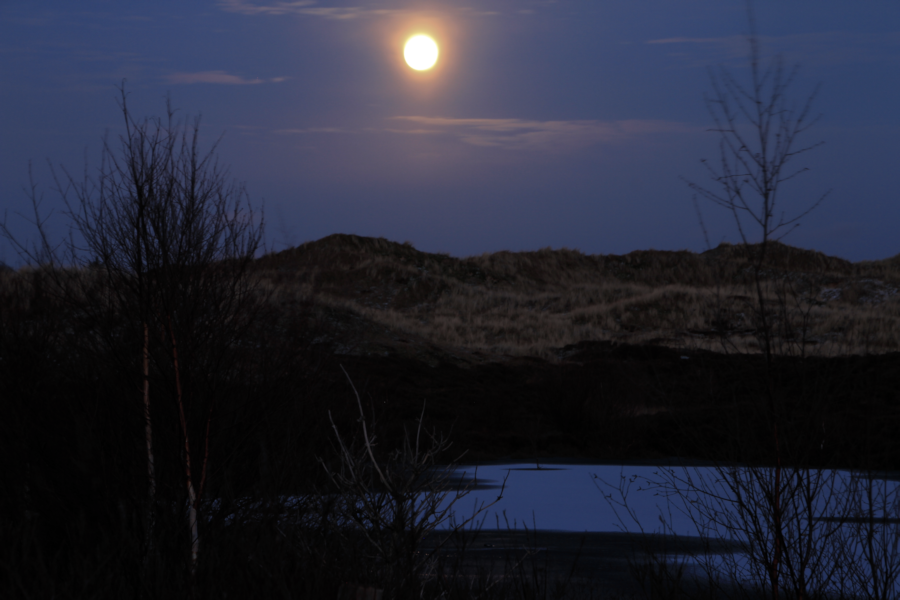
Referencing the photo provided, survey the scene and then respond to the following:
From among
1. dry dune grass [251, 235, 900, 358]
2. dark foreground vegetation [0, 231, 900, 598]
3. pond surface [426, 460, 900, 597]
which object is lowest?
pond surface [426, 460, 900, 597]

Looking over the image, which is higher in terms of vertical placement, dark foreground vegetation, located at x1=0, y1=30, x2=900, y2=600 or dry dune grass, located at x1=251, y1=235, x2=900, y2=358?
dry dune grass, located at x1=251, y1=235, x2=900, y2=358

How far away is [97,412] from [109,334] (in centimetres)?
76

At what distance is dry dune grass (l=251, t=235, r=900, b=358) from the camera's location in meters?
27.6

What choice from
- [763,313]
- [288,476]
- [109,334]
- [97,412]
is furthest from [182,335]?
[763,313]

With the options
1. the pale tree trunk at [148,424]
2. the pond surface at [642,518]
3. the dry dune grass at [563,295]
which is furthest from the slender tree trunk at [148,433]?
the dry dune grass at [563,295]

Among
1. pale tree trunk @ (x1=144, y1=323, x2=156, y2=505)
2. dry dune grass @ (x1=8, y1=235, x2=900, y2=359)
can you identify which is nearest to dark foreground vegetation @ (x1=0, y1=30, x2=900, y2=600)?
pale tree trunk @ (x1=144, y1=323, x2=156, y2=505)

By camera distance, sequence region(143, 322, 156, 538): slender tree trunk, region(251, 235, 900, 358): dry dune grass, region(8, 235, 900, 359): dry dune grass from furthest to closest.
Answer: region(251, 235, 900, 358): dry dune grass → region(8, 235, 900, 359): dry dune grass → region(143, 322, 156, 538): slender tree trunk

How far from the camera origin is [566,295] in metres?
42.4

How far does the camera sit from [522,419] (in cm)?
1670

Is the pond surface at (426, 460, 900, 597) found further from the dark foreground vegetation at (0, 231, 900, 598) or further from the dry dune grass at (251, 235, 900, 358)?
the dry dune grass at (251, 235, 900, 358)

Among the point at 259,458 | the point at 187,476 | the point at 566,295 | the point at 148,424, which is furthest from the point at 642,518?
the point at 566,295

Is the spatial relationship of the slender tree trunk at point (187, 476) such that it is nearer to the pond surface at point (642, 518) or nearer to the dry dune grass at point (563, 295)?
the pond surface at point (642, 518)

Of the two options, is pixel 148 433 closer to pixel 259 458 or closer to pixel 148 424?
pixel 148 424

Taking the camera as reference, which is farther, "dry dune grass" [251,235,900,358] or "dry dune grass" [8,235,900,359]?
"dry dune grass" [251,235,900,358]
